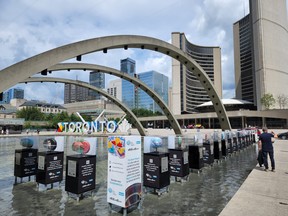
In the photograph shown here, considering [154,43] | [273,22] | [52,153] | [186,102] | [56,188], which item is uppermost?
[273,22]

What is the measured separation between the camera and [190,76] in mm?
162625

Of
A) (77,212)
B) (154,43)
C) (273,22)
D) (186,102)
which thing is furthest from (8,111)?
(273,22)

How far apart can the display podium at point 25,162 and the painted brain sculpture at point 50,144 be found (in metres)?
1.08

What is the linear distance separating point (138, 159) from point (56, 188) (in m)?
4.19

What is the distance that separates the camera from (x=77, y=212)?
5.61 metres

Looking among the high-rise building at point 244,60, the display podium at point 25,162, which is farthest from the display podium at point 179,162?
the high-rise building at point 244,60

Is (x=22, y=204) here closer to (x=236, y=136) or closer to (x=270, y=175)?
(x=270, y=175)

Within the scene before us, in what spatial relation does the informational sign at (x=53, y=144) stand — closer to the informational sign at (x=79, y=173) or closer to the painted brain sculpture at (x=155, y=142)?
the informational sign at (x=79, y=173)

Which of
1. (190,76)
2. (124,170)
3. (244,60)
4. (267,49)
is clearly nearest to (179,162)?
(124,170)

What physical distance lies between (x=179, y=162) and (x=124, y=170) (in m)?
3.77

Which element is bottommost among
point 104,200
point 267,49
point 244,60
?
point 104,200

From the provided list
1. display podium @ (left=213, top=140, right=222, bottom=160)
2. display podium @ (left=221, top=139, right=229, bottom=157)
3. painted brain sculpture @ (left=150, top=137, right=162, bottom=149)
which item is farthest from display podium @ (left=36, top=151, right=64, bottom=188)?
display podium @ (left=221, top=139, right=229, bottom=157)

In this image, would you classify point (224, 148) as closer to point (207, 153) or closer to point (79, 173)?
point (207, 153)

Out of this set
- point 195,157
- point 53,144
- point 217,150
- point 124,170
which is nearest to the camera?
point 124,170
